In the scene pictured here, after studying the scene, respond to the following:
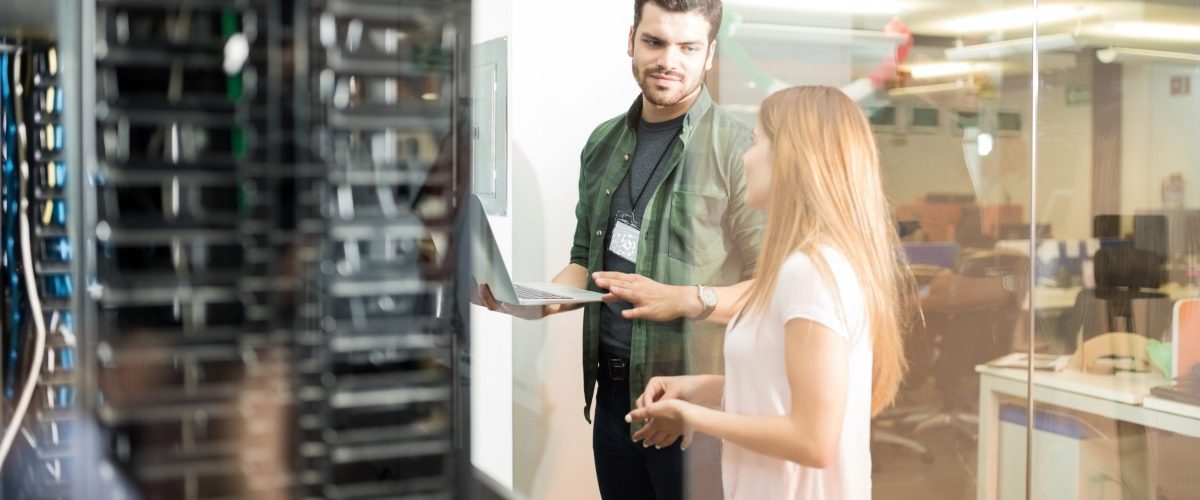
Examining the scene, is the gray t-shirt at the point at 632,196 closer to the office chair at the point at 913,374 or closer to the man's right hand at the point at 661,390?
the man's right hand at the point at 661,390

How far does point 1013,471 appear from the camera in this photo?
130cm

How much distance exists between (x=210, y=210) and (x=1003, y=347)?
1.25m

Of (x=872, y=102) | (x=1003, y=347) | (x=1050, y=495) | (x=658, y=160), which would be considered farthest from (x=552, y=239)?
(x=1050, y=495)

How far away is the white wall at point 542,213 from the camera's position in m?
1.01

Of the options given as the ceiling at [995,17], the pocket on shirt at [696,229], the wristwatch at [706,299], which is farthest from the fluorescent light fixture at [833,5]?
the wristwatch at [706,299]

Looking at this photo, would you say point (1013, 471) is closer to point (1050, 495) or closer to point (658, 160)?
point (1050, 495)

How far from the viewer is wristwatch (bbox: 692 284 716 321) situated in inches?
43.8

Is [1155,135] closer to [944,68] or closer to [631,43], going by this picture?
[944,68]

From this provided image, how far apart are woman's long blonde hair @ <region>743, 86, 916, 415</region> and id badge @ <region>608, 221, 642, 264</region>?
15 centimetres

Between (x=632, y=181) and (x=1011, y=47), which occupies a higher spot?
(x=1011, y=47)

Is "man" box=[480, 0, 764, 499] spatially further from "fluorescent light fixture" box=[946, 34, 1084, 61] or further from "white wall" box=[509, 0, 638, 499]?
"fluorescent light fixture" box=[946, 34, 1084, 61]

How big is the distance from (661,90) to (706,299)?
0.25 meters

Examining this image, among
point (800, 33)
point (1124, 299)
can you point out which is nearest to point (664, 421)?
point (800, 33)

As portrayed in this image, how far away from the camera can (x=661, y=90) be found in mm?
1098
